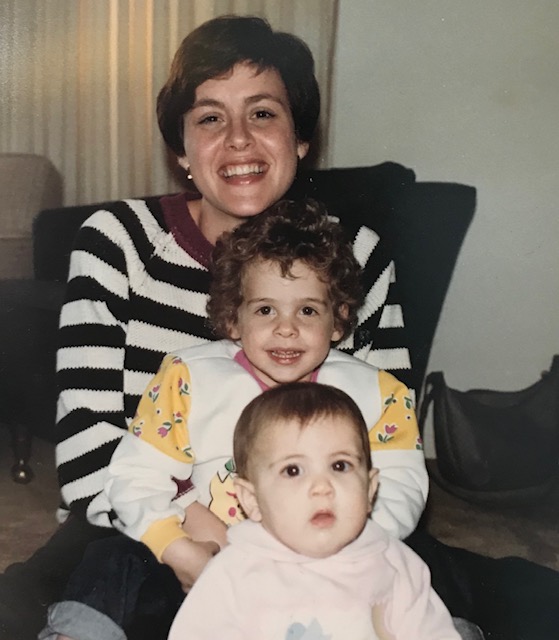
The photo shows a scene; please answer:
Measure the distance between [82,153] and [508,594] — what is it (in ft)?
4.49

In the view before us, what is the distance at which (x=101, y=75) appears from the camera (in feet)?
5.26

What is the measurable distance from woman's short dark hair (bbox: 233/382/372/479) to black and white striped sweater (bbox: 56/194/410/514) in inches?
10.7

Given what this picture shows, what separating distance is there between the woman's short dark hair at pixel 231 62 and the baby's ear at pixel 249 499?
62 centimetres

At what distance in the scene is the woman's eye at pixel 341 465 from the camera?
2.92ft

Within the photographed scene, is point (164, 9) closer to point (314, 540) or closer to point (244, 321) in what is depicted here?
point (244, 321)

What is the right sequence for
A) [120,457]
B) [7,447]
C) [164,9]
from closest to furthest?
[120,457]
[164,9]
[7,447]

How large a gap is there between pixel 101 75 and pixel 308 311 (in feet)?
2.60

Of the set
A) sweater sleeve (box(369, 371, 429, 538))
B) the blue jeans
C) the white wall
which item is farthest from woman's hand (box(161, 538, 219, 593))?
the white wall

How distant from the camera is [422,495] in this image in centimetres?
110

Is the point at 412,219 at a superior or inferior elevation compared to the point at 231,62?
inferior

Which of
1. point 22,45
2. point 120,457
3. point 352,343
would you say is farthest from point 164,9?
point 120,457

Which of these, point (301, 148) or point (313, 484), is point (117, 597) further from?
point (301, 148)

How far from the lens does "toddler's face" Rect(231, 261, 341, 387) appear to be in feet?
3.47

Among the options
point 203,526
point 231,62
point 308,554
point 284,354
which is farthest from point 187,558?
point 231,62
